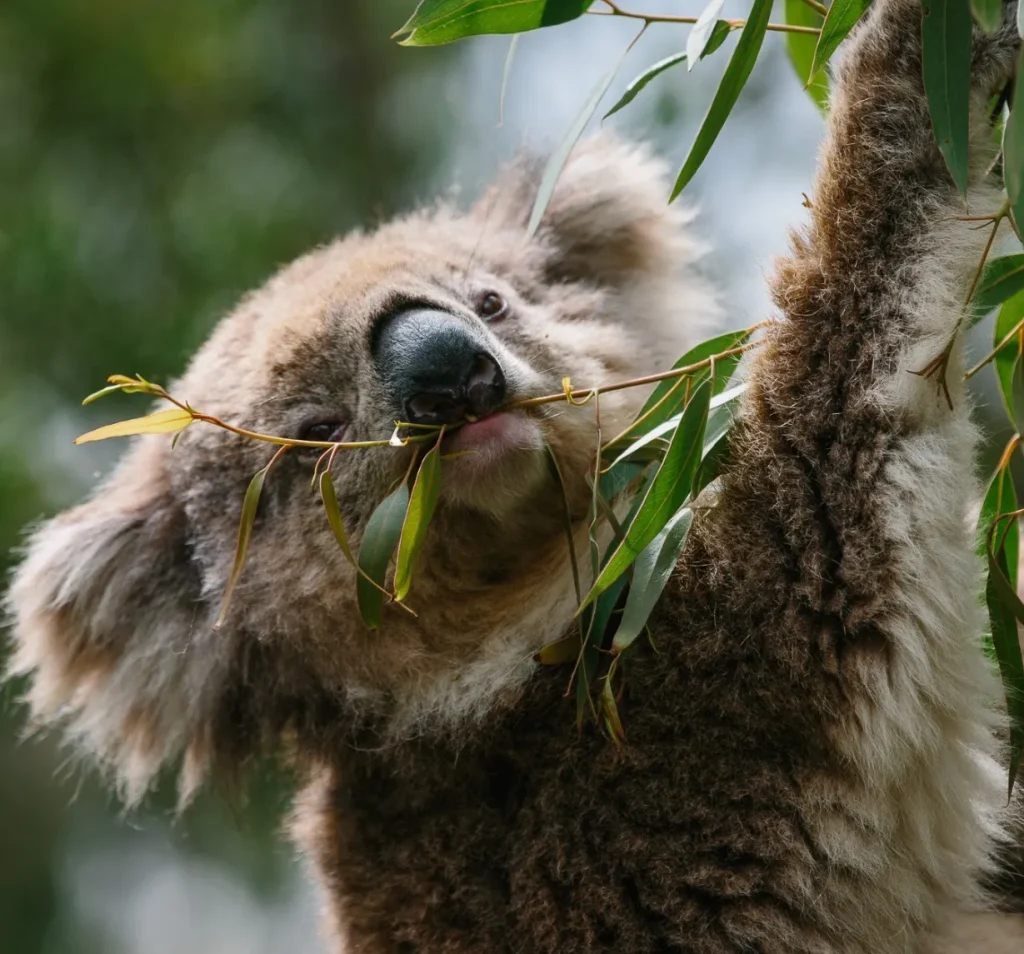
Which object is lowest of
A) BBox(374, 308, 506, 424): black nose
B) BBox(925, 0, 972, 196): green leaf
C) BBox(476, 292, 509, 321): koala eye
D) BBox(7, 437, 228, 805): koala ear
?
BBox(7, 437, 228, 805): koala ear

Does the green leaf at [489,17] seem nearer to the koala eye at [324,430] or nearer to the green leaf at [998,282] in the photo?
the green leaf at [998,282]

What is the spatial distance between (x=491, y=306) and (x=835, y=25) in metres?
1.38

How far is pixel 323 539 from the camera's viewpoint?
2.75 meters

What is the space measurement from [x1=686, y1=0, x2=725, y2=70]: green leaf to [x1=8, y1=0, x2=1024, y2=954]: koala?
0.36m

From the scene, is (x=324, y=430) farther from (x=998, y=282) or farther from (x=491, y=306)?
(x=998, y=282)

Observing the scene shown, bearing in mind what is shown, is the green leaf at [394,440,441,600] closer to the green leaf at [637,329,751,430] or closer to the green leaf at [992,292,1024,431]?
the green leaf at [637,329,751,430]

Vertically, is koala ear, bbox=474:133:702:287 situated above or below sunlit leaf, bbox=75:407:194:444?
above

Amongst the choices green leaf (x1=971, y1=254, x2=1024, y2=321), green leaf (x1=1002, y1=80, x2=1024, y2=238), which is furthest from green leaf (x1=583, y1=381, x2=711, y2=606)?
green leaf (x1=1002, y1=80, x2=1024, y2=238)

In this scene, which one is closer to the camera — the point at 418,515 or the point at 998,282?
the point at 998,282

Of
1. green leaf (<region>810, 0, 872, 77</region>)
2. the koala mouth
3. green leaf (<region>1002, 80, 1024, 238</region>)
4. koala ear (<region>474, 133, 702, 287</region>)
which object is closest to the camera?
green leaf (<region>1002, 80, 1024, 238</region>)

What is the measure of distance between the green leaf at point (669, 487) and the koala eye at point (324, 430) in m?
1.07

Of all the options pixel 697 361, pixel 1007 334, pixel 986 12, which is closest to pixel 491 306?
pixel 697 361

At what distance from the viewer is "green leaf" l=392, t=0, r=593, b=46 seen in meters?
1.91

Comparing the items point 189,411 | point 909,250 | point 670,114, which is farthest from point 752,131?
point 189,411
